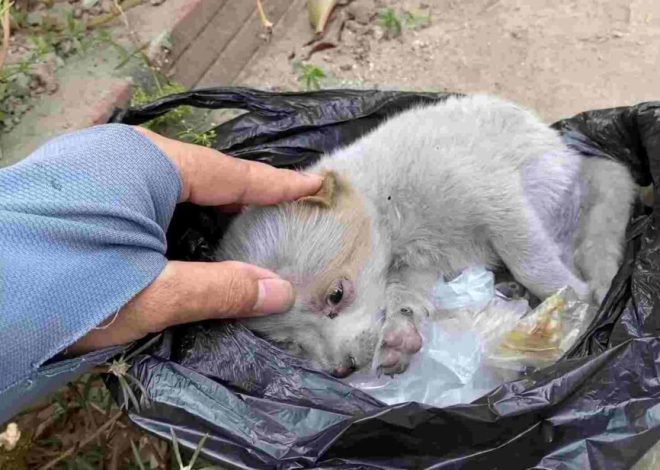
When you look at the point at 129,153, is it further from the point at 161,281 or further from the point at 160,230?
the point at 161,281

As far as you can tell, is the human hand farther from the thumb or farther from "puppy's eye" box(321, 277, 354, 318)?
"puppy's eye" box(321, 277, 354, 318)

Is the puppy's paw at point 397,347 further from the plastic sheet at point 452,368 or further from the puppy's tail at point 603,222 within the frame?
the puppy's tail at point 603,222

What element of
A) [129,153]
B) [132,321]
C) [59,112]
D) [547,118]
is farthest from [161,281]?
[547,118]

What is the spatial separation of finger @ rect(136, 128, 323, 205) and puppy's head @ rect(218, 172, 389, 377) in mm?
54

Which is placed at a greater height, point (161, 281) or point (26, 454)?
point (161, 281)

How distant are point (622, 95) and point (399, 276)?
5.02ft

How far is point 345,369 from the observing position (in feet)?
7.95

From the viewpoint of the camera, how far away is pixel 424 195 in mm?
2682

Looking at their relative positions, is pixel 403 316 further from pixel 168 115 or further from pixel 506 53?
pixel 506 53

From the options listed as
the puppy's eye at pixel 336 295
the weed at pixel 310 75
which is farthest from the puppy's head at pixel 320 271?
the weed at pixel 310 75

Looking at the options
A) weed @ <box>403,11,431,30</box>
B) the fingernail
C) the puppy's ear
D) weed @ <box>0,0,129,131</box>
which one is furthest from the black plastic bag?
weed @ <box>403,11,431,30</box>

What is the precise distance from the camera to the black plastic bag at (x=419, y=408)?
1.96 metres

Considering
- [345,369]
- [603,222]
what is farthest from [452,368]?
[603,222]

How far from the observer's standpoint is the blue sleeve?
181 centimetres
